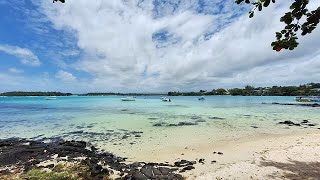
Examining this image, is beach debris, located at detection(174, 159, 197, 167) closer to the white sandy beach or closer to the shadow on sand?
the white sandy beach

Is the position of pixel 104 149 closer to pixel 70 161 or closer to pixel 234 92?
pixel 70 161

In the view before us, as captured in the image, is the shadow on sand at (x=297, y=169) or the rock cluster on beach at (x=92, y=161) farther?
the rock cluster on beach at (x=92, y=161)

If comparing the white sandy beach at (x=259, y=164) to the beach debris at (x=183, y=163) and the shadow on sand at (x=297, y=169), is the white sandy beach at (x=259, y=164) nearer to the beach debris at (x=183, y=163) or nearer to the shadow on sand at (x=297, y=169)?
the shadow on sand at (x=297, y=169)

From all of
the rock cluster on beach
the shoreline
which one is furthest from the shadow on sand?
the rock cluster on beach

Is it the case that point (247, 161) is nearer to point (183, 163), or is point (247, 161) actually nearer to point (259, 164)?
point (259, 164)

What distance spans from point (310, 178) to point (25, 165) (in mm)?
11647

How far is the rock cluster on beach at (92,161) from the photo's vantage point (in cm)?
941

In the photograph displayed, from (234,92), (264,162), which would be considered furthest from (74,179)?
(234,92)

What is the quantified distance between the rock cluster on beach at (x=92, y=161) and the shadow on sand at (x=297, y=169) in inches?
133

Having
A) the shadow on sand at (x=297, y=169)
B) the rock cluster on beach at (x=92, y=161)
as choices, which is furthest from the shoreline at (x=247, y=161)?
the rock cluster on beach at (x=92, y=161)

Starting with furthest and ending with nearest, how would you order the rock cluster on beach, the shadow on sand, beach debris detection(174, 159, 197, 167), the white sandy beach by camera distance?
beach debris detection(174, 159, 197, 167) → the rock cluster on beach → the white sandy beach → the shadow on sand

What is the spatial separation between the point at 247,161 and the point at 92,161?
7170 mm

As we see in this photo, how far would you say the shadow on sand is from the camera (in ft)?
27.8

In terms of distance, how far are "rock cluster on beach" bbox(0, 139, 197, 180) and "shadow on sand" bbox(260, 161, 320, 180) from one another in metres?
3.37
